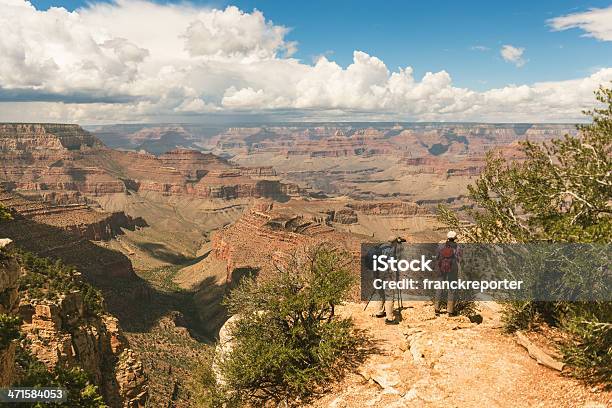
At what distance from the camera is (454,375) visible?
1456cm

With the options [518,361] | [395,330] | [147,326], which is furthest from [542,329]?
[147,326]

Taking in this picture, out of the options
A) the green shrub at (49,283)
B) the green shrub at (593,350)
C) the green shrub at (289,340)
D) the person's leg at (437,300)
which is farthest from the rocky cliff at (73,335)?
the green shrub at (593,350)

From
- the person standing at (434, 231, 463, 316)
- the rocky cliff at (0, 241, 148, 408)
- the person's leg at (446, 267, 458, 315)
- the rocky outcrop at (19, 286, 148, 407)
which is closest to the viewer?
the person standing at (434, 231, 463, 316)

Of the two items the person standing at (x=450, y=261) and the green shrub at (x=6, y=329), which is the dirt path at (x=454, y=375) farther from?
the green shrub at (x=6, y=329)

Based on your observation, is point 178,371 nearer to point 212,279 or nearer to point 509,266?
point 509,266

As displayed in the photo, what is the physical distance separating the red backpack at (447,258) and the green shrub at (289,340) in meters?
4.25

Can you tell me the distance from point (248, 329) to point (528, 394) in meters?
10.9

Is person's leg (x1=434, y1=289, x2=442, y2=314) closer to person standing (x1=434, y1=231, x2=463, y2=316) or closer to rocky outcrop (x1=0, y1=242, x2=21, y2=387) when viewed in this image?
person standing (x1=434, y1=231, x2=463, y2=316)

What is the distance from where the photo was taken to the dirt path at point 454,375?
12785 millimetres

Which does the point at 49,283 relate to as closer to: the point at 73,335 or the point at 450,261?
the point at 73,335

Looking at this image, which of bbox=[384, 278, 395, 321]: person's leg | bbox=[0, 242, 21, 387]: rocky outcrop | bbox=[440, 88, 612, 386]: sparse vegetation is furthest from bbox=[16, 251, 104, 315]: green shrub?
bbox=[440, 88, 612, 386]: sparse vegetation

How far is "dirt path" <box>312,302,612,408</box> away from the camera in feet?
41.9

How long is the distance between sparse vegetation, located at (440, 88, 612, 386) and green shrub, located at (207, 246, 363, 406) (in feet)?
22.4

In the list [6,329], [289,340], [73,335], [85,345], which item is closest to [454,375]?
[289,340]
